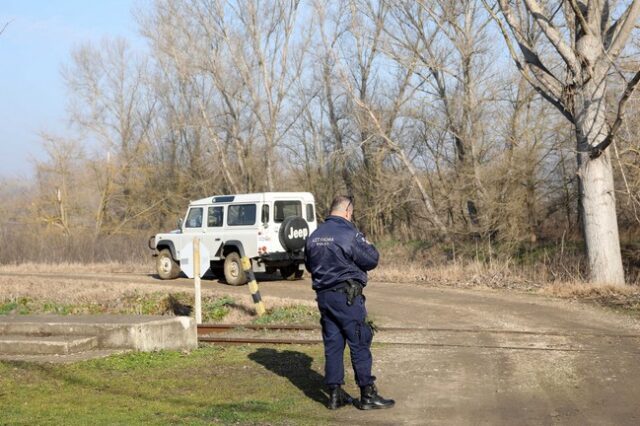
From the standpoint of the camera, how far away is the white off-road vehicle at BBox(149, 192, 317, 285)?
20.7 metres

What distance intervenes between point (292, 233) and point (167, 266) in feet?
17.3

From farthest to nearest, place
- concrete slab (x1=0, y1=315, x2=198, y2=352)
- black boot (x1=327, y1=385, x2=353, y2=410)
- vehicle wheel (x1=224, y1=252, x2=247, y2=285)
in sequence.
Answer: vehicle wheel (x1=224, y1=252, x2=247, y2=285), concrete slab (x1=0, y1=315, x2=198, y2=352), black boot (x1=327, y1=385, x2=353, y2=410)

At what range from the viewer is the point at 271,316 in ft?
47.1

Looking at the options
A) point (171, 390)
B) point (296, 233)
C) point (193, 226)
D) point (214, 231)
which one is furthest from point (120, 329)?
point (193, 226)

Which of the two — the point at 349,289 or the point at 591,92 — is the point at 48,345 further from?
the point at 591,92

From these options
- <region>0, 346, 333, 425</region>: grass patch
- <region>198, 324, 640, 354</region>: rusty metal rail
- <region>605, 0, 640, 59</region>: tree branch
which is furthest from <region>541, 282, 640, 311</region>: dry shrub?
<region>0, 346, 333, 425</region>: grass patch

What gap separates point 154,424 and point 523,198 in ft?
75.4

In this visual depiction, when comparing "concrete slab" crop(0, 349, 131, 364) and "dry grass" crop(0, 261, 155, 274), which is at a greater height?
"dry grass" crop(0, 261, 155, 274)

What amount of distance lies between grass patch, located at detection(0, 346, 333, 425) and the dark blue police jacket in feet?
3.84

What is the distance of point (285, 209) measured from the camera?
21.5m

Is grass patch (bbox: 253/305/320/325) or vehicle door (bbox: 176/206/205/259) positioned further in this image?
vehicle door (bbox: 176/206/205/259)

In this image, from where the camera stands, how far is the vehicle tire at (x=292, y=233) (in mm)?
19938

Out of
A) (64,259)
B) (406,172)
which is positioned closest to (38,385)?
(406,172)

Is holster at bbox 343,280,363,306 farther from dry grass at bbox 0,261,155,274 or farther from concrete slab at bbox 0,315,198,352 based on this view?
dry grass at bbox 0,261,155,274
